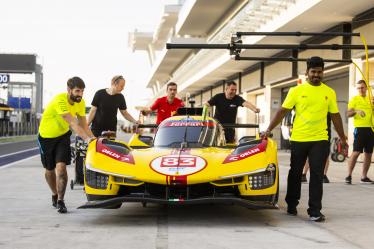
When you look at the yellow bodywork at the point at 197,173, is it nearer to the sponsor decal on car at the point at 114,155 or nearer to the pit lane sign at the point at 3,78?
the sponsor decal on car at the point at 114,155

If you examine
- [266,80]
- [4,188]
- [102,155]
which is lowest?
[4,188]

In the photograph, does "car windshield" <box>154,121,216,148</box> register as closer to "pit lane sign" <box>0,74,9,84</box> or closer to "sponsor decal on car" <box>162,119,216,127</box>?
"sponsor decal on car" <box>162,119,216,127</box>

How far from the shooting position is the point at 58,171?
7.64 metres

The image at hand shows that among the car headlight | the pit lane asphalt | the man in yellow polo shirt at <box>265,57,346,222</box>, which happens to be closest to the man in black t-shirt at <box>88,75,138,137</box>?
the pit lane asphalt

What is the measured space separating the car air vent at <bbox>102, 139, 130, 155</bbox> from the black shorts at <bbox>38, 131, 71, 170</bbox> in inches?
21.1

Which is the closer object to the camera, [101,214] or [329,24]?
[101,214]

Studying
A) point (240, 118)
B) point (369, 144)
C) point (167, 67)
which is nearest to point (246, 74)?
point (240, 118)

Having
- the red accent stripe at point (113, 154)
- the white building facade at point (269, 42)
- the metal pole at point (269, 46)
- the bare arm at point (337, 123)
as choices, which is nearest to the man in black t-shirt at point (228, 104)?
the white building facade at point (269, 42)

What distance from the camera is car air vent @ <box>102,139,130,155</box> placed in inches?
282

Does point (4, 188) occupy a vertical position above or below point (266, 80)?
below

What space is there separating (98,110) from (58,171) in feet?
7.46

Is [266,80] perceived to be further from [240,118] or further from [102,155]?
[102,155]

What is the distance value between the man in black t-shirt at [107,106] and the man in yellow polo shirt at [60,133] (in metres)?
1.77

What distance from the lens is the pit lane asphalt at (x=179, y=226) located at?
18.3ft
